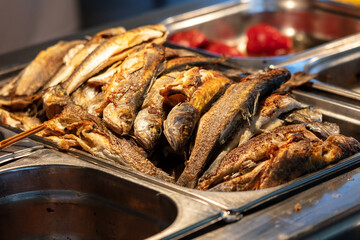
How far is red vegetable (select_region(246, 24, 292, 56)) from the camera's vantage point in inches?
142

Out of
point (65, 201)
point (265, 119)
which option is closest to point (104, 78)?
point (65, 201)

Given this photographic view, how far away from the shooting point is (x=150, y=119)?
6.43ft

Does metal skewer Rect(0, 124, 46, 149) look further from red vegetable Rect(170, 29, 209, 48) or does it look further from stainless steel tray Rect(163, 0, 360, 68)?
stainless steel tray Rect(163, 0, 360, 68)

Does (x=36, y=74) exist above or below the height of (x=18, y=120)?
above

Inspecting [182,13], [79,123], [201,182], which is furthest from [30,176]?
[182,13]

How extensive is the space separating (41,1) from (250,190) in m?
4.27

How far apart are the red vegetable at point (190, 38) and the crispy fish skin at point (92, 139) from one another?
147 cm

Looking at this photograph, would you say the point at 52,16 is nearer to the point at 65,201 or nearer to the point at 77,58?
the point at 77,58

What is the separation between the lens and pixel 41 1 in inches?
211

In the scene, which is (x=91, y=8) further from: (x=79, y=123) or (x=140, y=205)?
(x=140, y=205)

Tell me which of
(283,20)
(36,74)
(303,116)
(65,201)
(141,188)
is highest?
(283,20)

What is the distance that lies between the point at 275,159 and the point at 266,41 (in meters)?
2.04

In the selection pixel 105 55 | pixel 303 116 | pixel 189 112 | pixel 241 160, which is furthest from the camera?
pixel 105 55

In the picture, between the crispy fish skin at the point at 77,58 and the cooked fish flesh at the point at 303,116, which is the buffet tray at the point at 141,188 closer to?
the cooked fish flesh at the point at 303,116
